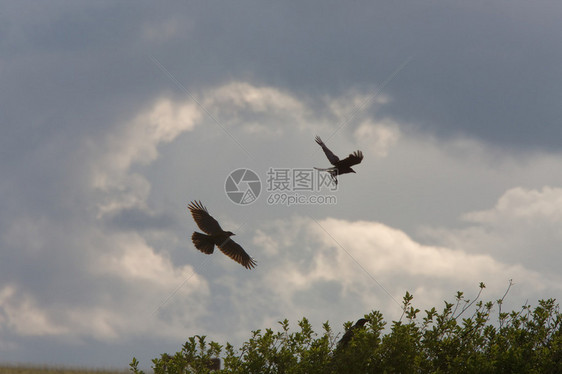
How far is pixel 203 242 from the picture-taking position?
51.0ft

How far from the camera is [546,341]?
10672 millimetres

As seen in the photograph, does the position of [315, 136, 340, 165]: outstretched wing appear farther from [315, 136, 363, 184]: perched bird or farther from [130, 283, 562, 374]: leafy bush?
[130, 283, 562, 374]: leafy bush

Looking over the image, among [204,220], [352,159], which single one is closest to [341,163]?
[352,159]

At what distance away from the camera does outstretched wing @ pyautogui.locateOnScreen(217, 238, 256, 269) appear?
16.3m

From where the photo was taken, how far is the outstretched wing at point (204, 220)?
15352 mm

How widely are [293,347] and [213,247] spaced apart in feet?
23.9

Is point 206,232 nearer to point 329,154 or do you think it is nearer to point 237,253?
point 237,253

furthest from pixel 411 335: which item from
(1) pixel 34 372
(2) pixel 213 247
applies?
(1) pixel 34 372

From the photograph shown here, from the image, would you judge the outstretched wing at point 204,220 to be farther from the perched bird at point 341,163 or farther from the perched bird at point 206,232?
the perched bird at point 341,163

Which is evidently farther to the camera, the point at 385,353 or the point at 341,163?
the point at 341,163

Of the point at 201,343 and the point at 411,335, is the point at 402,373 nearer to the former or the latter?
the point at 411,335

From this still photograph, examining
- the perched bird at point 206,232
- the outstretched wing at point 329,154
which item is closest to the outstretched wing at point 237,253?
the perched bird at point 206,232

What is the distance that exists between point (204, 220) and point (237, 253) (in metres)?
1.64

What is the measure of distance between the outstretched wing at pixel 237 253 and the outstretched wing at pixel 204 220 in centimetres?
88
